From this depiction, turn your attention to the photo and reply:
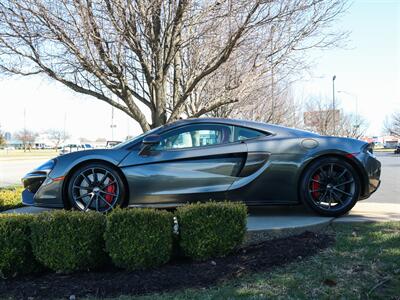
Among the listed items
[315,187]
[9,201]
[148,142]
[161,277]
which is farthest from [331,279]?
[9,201]

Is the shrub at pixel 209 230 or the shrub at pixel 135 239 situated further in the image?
the shrub at pixel 209 230

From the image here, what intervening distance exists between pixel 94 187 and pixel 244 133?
2.03 metres

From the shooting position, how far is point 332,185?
16.4 feet

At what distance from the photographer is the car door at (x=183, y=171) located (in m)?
4.83

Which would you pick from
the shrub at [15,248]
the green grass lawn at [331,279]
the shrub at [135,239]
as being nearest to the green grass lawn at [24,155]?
the shrub at [15,248]

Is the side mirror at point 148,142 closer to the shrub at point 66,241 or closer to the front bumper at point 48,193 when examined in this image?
the front bumper at point 48,193

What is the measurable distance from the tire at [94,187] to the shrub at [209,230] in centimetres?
145

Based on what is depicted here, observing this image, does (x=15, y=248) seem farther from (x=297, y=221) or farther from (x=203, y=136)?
(x=297, y=221)

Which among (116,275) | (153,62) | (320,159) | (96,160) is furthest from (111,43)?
(116,275)

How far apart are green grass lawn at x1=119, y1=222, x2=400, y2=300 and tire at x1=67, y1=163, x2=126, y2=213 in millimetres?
2060

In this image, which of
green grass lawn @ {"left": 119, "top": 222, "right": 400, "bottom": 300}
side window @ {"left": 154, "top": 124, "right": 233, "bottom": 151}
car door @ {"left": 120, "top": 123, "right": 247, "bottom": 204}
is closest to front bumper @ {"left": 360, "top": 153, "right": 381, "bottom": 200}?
green grass lawn @ {"left": 119, "top": 222, "right": 400, "bottom": 300}

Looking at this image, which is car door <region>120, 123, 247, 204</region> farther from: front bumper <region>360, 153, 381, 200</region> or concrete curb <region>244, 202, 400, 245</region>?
front bumper <region>360, 153, 381, 200</region>

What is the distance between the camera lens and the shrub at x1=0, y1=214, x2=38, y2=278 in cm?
359

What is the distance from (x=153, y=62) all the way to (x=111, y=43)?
884 millimetres
